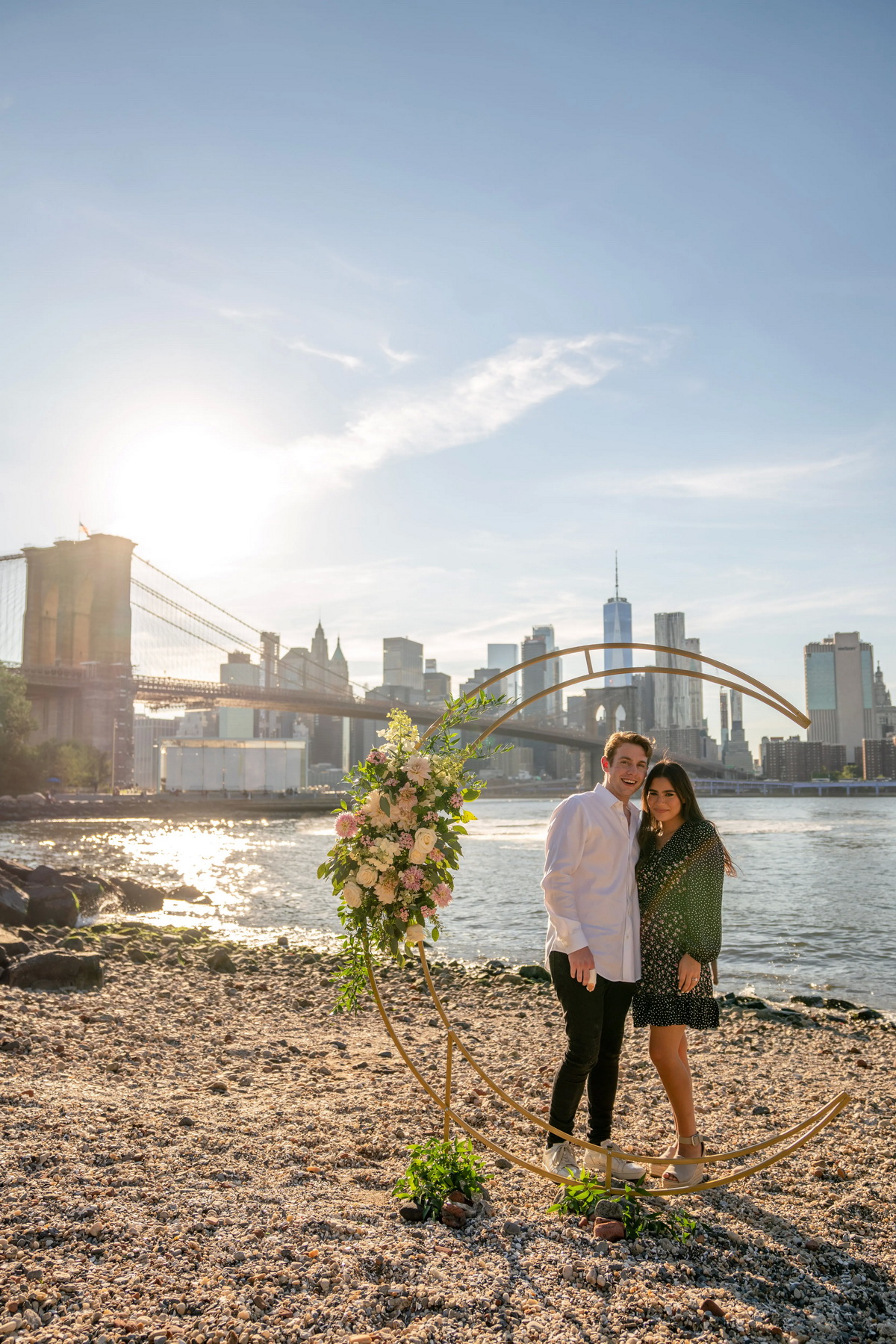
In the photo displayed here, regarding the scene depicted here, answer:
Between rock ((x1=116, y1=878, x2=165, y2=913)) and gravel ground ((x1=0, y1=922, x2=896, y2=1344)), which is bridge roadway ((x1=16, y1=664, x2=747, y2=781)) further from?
gravel ground ((x1=0, y1=922, x2=896, y2=1344))

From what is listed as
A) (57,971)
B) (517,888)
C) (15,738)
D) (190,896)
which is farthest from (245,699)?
(57,971)

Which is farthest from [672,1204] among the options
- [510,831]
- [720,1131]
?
[510,831]

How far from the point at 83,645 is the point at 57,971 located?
46077 mm

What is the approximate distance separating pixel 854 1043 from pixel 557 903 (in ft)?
13.4

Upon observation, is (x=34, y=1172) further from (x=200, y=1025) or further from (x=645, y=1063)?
(x=645, y=1063)

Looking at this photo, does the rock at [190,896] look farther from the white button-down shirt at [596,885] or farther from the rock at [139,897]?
the white button-down shirt at [596,885]

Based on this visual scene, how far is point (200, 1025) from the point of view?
536 centimetres

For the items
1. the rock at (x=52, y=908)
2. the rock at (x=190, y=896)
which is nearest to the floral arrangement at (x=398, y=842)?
the rock at (x=52, y=908)

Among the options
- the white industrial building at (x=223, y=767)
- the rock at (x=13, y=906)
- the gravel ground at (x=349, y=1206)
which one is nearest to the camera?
the gravel ground at (x=349, y=1206)

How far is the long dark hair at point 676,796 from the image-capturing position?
3115mm

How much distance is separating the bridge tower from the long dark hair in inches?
1651

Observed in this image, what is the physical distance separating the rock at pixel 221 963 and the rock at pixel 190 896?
611cm

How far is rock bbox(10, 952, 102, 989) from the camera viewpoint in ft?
18.9

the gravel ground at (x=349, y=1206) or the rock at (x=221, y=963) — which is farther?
the rock at (x=221, y=963)
